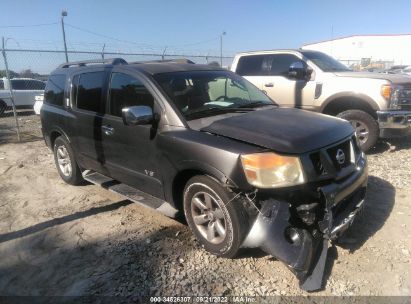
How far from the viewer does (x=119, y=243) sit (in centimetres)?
380

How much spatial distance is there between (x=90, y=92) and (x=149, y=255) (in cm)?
234

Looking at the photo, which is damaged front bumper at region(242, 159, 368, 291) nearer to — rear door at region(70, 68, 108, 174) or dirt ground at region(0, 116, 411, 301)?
dirt ground at region(0, 116, 411, 301)

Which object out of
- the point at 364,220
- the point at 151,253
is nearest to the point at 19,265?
the point at 151,253

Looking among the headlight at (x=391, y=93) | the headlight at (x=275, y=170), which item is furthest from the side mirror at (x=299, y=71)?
the headlight at (x=275, y=170)

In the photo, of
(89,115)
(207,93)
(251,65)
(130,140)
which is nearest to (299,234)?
(207,93)

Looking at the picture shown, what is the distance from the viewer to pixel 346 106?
6.89m

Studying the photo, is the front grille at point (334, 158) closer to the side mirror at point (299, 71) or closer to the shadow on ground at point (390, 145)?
the side mirror at point (299, 71)

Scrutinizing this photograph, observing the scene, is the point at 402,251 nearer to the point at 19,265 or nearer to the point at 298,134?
the point at 298,134

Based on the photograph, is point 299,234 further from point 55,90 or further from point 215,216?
point 55,90

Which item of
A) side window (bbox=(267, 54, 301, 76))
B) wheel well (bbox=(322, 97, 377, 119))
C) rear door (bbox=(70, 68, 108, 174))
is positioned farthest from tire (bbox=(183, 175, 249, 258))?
side window (bbox=(267, 54, 301, 76))

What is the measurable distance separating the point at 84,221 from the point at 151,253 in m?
1.23

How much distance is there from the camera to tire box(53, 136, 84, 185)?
543 centimetres

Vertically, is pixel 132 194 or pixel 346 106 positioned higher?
pixel 346 106

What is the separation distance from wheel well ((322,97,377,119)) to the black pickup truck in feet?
9.41
